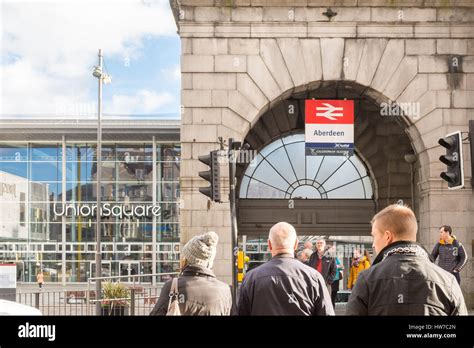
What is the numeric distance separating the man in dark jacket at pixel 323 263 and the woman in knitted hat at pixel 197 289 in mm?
9440

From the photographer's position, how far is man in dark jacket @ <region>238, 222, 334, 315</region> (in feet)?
13.8

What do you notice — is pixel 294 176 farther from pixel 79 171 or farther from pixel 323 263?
pixel 79 171

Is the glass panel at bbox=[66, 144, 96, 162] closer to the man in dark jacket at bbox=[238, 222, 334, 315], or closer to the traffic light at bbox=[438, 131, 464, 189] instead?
the traffic light at bbox=[438, 131, 464, 189]

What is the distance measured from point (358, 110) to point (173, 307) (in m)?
19.3

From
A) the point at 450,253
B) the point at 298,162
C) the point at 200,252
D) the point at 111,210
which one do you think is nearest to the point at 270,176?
the point at 298,162

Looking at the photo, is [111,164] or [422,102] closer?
[422,102]

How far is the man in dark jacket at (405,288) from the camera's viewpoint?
311cm

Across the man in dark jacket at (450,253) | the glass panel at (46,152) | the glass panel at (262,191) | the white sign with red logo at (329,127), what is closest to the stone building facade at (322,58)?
the white sign with red logo at (329,127)

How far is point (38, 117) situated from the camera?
3894 centimetres

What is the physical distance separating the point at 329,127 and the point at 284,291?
44.9 feet

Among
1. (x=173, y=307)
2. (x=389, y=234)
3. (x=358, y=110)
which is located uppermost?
(x=358, y=110)

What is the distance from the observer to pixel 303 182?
23.9 metres
